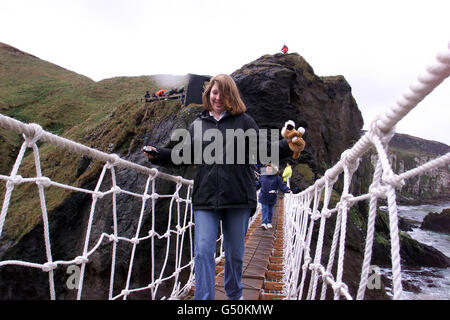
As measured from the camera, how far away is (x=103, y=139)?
1165 centimetres

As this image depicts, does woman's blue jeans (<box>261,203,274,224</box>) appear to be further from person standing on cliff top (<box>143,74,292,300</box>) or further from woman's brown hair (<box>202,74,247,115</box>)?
woman's brown hair (<box>202,74,247,115</box>)

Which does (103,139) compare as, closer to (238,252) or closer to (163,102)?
(163,102)

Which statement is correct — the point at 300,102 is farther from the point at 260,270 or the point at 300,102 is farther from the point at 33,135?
the point at 33,135

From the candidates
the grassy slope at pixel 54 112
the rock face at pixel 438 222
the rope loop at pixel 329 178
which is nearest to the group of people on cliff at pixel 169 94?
the grassy slope at pixel 54 112

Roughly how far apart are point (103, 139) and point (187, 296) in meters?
11.0

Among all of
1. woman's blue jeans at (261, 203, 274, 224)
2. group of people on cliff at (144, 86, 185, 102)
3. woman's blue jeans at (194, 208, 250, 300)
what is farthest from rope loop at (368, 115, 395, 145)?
group of people on cliff at (144, 86, 185, 102)

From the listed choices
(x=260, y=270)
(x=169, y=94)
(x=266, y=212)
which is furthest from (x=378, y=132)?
(x=169, y=94)

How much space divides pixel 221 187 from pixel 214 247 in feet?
1.16

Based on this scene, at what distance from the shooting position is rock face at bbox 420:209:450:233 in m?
30.2

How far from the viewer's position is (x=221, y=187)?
1.46 m

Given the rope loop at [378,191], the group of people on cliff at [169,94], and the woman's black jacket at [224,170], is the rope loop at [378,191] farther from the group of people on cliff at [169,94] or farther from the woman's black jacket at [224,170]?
the group of people on cliff at [169,94]

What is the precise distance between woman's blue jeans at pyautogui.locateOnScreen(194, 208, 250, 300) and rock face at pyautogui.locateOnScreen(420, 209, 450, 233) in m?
38.6
